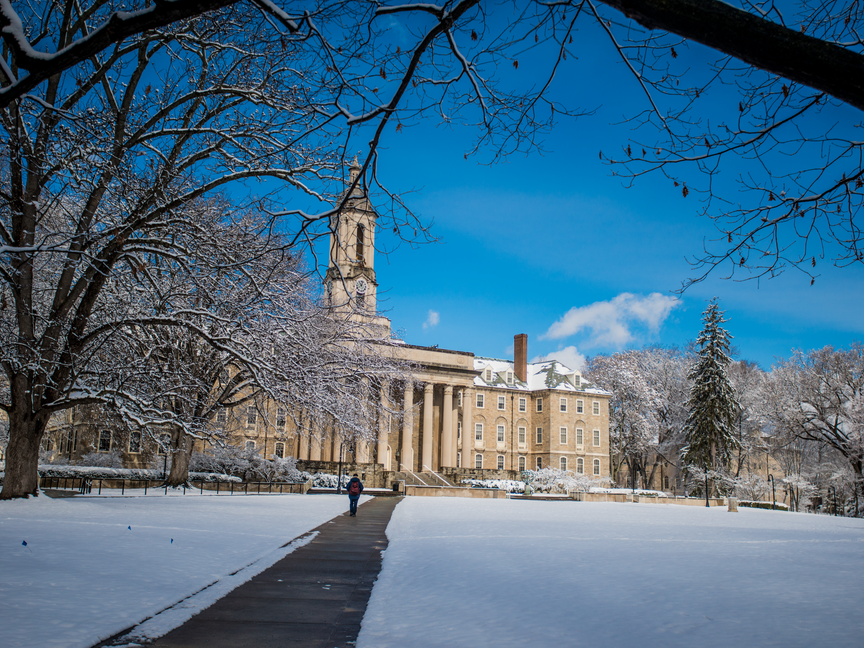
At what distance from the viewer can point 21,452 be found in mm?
16859

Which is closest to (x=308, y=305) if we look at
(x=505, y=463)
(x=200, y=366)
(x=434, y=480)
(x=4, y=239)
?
(x=200, y=366)

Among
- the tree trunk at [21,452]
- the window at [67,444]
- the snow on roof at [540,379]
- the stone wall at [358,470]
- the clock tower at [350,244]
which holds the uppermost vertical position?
the snow on roof at [540,379]

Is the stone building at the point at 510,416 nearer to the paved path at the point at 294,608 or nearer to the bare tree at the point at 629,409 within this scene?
the bare tree at the point at 629,409

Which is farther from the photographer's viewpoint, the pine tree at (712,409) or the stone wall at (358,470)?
the pine tree at (712,409)

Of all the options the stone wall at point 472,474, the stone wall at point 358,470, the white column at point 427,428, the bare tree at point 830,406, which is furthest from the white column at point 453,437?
the bare tree at point 830,406

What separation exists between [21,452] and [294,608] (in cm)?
1336

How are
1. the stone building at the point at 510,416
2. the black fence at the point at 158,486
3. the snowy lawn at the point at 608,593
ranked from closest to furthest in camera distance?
the snowy lawn at the point at 608,593 < the black fence at the point at 158,486 < the stone building at the point at 510,416

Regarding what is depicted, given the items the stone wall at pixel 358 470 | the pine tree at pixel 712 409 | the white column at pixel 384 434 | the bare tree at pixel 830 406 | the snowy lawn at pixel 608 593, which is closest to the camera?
the snowy lawn at pixel 608 593

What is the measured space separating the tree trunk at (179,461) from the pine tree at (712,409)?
41.1 m

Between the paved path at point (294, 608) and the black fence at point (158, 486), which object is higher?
the paved path at point (294, 608)

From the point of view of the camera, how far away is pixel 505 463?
73688 millimetres

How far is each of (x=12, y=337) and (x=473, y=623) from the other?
1548 cm

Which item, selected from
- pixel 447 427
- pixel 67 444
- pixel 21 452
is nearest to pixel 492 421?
pixel 447 427

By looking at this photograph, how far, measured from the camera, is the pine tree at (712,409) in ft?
180
